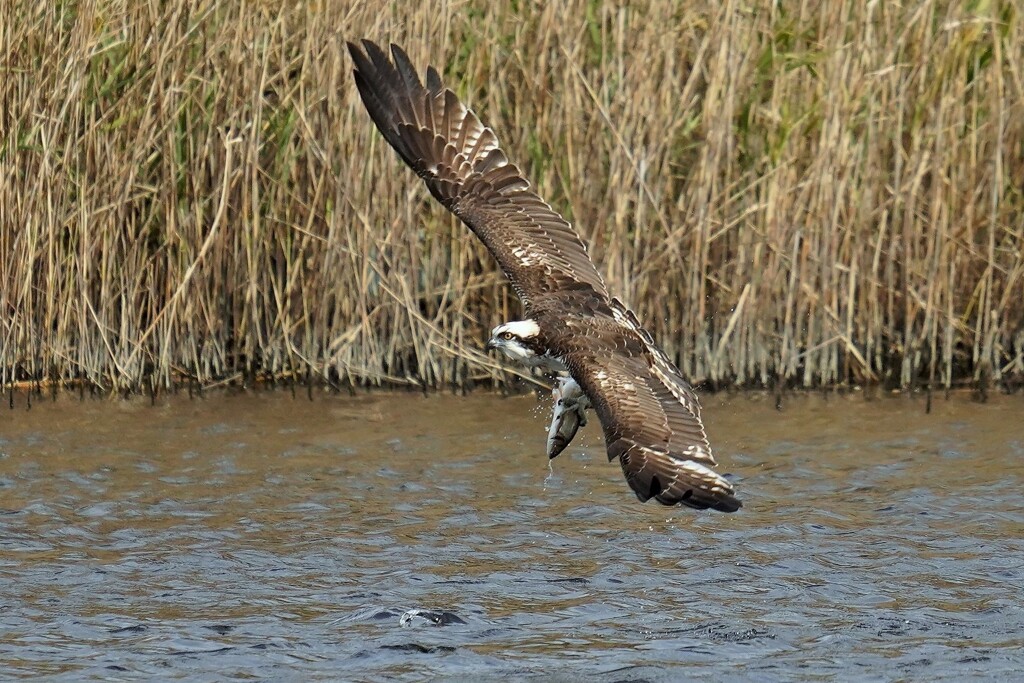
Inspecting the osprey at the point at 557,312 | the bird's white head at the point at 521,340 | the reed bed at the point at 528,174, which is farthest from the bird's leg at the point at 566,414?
the reed bed at the point at 528,174

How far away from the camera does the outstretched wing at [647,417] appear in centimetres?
473

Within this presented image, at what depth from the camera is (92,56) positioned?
8.07m

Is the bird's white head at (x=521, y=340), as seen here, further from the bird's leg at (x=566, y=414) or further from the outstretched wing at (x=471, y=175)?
the outstretched wing at (x=471, y=175)

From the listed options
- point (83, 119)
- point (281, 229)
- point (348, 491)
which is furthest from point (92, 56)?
point (348, 491)

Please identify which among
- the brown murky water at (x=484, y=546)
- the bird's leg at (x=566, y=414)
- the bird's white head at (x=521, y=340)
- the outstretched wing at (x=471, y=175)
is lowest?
the brown murky water at (x=484, y=546)

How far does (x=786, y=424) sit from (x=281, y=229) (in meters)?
2.81

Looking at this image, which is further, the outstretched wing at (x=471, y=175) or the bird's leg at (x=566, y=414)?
the outstretched wing at (x=471, y=175)

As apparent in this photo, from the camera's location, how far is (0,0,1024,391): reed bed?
26.7ft

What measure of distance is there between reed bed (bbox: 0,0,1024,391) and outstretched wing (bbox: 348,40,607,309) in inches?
57.9

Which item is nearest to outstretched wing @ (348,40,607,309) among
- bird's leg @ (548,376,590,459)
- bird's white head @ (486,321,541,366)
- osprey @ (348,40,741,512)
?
osprey @ (348,40,741,512)

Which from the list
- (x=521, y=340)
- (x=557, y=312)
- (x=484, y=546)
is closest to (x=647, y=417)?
(x=521, y=340)

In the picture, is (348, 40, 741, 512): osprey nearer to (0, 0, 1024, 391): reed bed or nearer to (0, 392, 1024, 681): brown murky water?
(0, 392, 1024, 681): brown murky water

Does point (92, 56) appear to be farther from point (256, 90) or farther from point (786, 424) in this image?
point (786, 424)

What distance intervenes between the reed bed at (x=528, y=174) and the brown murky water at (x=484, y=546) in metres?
0.38
